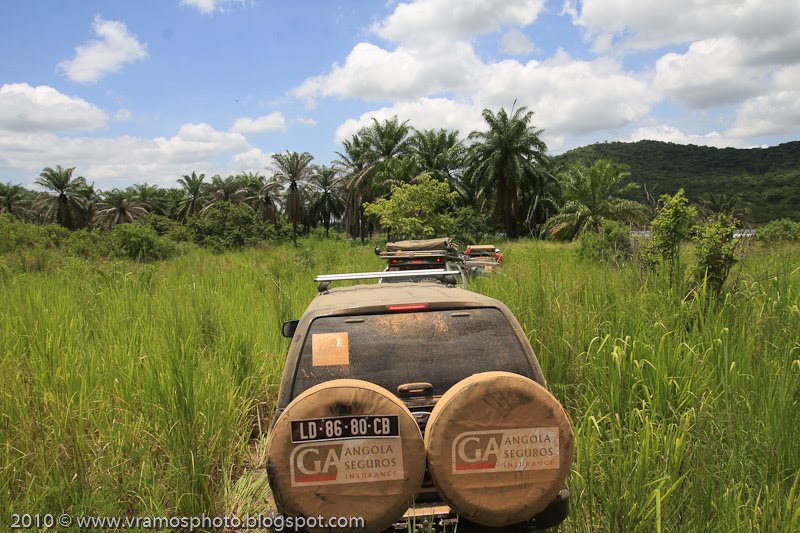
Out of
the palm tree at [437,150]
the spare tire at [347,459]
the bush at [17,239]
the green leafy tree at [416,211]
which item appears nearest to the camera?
the spare tire at [347,459]

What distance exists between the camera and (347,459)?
227 cm

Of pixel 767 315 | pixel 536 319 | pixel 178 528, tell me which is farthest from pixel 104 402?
pixel 767 315

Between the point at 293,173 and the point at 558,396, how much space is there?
55.2 metres

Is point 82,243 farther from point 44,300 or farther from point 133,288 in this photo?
point 44,300

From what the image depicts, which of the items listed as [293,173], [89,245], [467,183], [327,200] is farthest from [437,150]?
[89,245]

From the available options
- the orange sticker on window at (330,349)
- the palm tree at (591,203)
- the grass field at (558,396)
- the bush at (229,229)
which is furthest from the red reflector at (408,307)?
the palm tree at (591,203)

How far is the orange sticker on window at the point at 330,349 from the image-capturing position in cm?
279

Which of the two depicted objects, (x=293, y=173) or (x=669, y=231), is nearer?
(x=669, y=231)

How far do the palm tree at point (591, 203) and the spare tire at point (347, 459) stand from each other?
42223 mm

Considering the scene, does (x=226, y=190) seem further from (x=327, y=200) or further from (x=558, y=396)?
(x=558, y=396)

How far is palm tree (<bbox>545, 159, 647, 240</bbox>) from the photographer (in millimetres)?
43031

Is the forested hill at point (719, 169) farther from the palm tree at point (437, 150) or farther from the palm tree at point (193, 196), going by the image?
the palm tree at point (193, 196)

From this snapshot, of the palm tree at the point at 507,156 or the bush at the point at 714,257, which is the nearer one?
the bush at the point at 714,257

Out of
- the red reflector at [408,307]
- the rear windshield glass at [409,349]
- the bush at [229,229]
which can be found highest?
the red reflector at [408,307]
